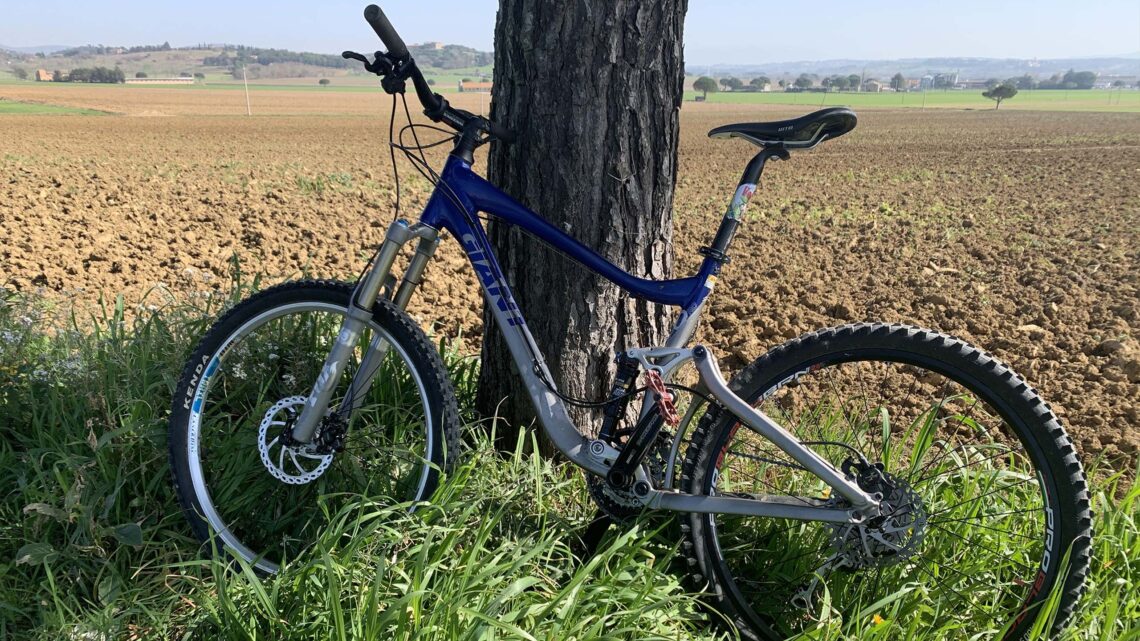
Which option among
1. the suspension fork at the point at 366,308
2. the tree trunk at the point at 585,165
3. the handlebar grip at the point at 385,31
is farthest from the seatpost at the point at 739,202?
the handlebar grip at the point at 385,31

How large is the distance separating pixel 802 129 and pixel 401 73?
1124mm

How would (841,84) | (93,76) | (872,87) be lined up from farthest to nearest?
(872,87)
(841,84)
(93,76)

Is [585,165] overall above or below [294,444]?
above

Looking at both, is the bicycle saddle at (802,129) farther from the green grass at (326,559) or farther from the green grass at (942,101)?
the green grass at (942,101)

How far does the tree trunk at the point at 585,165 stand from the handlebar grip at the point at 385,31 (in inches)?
18.9

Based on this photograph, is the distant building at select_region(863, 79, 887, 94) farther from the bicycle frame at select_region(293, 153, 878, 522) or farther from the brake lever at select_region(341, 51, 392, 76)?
the brake lever at select_region(341, 51, 392, 76)

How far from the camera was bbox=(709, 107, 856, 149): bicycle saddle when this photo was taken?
204 cm

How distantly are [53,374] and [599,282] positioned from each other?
216cm

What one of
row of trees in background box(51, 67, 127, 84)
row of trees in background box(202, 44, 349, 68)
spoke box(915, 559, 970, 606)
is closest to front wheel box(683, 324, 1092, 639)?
spoke box(915, 559, 970, 606)

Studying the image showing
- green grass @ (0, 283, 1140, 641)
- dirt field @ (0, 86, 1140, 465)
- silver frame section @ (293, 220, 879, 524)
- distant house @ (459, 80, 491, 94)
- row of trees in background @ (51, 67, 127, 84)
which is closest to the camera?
green grass @ (0, 283, 1140, 641)

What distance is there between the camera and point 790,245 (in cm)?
772

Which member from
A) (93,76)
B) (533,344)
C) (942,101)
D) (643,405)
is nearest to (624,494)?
(643,405)

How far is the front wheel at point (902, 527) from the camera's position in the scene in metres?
2.01

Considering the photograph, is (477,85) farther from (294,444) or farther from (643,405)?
(643,405)
